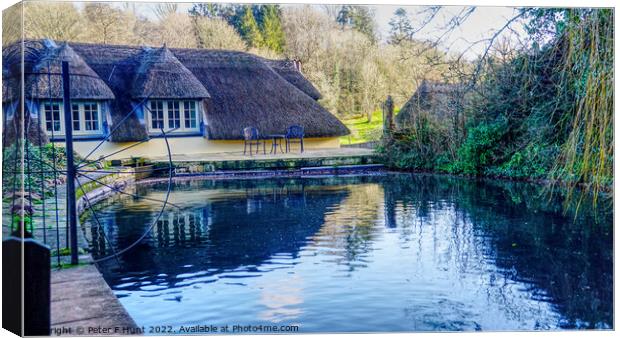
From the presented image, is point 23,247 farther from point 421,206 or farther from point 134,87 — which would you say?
point 421,206

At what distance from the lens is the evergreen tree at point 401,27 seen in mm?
4742

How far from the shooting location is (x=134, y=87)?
5.75 metres

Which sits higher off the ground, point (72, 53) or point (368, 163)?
point (72, 53)

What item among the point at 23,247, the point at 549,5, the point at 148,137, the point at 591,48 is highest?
the point at 549,5

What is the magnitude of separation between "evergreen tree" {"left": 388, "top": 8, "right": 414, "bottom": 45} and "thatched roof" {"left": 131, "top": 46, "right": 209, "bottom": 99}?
182 cm

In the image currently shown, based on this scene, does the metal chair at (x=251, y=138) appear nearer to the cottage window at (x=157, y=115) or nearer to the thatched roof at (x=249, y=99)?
the thatched roof at (x=249, y=99)

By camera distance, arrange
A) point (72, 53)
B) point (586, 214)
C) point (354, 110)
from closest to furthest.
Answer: point (72, 53), point (586, 214), point (354, 110)

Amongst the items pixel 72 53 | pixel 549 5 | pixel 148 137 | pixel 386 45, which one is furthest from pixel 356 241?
pixel 72 53

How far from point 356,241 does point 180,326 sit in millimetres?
2041

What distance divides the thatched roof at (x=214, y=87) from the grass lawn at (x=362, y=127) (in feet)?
0.29

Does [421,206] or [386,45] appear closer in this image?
[386,45]

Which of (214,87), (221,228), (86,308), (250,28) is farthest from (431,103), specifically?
(86,308)

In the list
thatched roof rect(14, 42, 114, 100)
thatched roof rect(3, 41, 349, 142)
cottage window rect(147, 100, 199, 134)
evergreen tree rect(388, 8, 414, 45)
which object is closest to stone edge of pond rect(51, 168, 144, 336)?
thatched roof rect(14, 42, 114, 100)

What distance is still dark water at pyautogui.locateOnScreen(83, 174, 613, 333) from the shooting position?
150 inches
